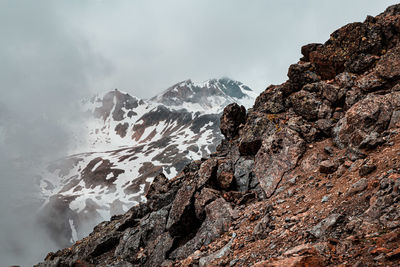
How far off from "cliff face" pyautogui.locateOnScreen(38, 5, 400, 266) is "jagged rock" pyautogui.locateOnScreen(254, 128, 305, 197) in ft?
0.31

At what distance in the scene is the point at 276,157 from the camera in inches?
746

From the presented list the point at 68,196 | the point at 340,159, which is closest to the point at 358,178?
the point at 340,159

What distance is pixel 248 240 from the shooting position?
12.2 m

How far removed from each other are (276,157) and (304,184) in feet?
15.3

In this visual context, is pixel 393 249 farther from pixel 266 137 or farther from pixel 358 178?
pixel 266 137

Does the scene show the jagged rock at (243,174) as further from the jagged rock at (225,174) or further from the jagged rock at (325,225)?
the jagged rock at (325,225)

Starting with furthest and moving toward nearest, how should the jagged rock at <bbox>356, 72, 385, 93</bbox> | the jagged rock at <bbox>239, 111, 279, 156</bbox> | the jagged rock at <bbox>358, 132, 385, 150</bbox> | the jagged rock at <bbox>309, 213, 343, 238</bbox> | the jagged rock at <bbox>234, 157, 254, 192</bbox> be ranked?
the jagged rock at <bbox>239, 111, 279, 156</bbox>, the jagged rock at <bbox>234, 157, 254, 192</bbox>, the jagged rock at <bbox>356, 72, 385, 93</bbox>, the jagged rock at <bbox>358, 132, 385, 150</bbox>, the jagged rock at <bbox>309, 213, 343, 238</bbox>

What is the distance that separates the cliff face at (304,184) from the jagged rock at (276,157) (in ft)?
0.31

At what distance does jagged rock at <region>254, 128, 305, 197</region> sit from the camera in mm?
17597

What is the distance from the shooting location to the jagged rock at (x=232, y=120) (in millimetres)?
29663

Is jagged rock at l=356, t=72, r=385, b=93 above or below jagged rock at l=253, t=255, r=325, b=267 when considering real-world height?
above

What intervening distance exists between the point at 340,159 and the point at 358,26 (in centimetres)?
1672

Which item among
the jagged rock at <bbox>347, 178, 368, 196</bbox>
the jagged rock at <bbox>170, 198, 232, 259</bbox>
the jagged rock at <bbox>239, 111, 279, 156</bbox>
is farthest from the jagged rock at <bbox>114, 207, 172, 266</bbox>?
the jagged rock at <bbox>347, 178, 368, 196</bbox>

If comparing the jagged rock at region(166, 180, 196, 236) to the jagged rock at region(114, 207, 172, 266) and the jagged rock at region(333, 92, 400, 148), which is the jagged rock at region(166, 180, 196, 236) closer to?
the jagged rock at region(114, 207, 172, 266)
